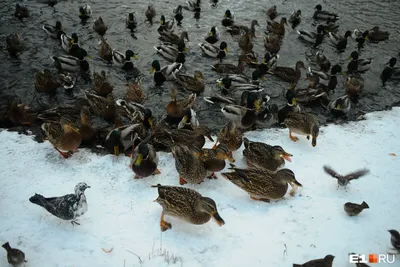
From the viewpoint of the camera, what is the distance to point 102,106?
8.74 m

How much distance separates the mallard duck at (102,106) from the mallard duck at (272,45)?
5.69m

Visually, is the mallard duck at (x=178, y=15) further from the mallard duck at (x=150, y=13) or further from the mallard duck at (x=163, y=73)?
the mallard duck at (x=163, y=73)

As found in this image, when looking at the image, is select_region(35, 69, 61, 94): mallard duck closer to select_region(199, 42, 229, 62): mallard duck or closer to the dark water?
the dark water

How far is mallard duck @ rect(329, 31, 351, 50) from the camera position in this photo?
12.6 meters

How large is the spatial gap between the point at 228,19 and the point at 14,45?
7196mm

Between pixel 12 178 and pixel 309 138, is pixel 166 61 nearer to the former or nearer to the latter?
pixel 309 138

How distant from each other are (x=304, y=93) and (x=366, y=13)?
775 centimetres

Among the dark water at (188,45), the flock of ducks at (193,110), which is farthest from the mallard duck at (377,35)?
the dark water at (188,45)

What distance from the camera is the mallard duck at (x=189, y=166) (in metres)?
6.36

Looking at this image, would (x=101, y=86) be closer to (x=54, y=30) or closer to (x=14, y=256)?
(x=54, y=30)

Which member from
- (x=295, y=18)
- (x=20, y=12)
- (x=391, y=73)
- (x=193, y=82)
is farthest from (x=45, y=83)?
(x=391, y=73)

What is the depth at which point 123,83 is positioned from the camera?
34.4 feet

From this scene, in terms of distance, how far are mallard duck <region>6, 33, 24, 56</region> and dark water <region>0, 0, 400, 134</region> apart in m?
0.24

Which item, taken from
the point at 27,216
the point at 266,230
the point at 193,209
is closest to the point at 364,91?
the point at 266,230
